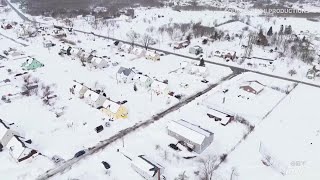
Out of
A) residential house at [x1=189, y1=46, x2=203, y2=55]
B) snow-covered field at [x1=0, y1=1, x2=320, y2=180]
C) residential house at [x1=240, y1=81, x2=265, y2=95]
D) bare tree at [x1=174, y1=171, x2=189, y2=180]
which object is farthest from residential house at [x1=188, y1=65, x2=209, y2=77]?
bare tree at [x1=174, y1=171, x2=189, y2=180]

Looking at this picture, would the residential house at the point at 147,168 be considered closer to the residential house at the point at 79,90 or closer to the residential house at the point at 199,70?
the residential house at the point at 79,90

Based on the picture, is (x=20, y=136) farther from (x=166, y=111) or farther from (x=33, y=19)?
(x=33, y=19)

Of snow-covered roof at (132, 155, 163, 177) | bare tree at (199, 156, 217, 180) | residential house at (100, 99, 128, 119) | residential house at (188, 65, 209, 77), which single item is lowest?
bare tree at (199, 156, 217, 180)

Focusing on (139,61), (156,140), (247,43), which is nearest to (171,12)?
(247,43)

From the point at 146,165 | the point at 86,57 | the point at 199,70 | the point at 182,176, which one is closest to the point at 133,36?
the point at 86,57

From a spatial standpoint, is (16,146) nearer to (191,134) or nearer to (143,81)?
(191,134)

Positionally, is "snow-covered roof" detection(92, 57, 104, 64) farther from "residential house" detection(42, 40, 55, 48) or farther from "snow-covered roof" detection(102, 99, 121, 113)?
"residential house" detection(42, 40, 55, 48)
